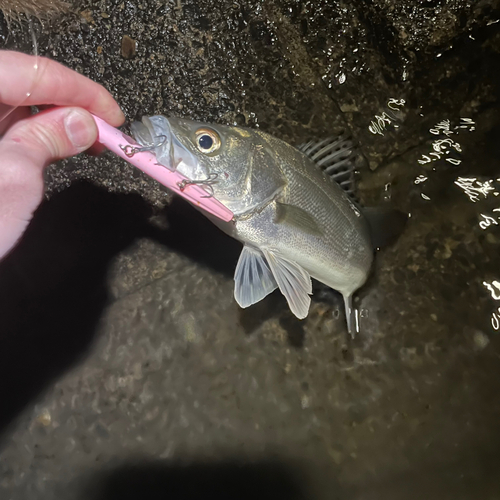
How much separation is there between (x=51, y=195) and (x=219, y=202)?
1036mm

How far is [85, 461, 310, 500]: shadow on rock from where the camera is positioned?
6.40ft

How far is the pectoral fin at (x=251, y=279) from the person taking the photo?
5.56 feet

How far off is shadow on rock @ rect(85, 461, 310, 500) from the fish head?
123 centimetres

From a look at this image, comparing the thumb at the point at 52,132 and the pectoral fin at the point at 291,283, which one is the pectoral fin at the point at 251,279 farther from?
the thumb at the point at 52,132

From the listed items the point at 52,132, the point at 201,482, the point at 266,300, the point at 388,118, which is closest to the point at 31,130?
the point at 52,132

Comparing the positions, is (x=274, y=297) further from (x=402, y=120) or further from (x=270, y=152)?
(x=402, y=120)

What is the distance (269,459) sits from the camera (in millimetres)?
1969

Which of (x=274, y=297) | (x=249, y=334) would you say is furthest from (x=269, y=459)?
(x=274, y=297)

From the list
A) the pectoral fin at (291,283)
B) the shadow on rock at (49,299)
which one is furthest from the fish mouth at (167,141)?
the shadow on rock at (49,299)

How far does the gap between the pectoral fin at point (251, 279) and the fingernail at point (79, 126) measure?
0.71m

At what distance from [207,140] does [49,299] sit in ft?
4.06

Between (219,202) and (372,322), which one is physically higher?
(219,202)

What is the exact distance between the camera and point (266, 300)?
6.72ft

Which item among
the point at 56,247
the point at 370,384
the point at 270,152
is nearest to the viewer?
the point at 270,152
